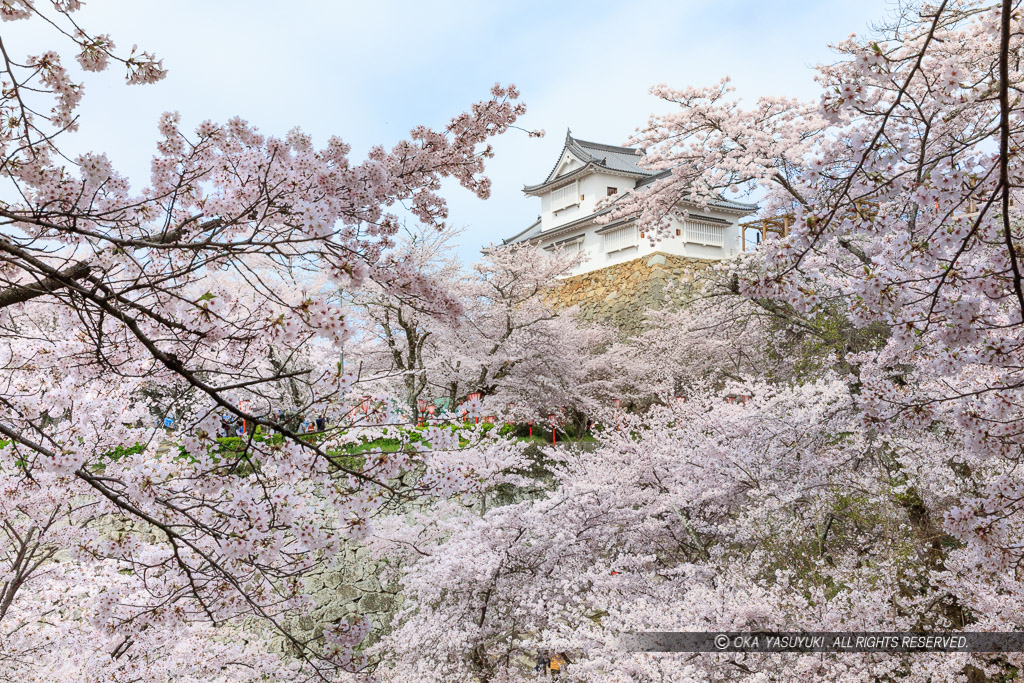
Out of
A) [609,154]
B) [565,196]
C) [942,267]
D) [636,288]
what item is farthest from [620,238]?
[942,267]

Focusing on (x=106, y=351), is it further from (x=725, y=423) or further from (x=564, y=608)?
(x=725, y=423)

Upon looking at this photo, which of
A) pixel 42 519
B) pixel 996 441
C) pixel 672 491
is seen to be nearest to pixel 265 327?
pixel 996 441

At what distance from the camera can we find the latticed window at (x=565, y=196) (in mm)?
19797

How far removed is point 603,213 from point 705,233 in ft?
9.97

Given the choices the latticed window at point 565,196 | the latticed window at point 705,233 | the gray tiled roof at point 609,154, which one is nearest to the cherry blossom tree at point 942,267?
the latticed window at point 705,233

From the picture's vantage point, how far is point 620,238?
739 inches

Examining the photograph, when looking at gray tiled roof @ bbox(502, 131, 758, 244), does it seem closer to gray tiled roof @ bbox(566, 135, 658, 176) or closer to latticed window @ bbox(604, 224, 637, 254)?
gray tiled roof @ bbox(566, 135, 658, 176)

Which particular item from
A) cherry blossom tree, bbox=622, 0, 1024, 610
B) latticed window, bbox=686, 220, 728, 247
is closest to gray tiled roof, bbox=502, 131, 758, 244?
latticed window, bbox=686, 220, 728, 247

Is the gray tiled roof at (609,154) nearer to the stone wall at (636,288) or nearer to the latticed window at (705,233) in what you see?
the latticed window at (705,233)

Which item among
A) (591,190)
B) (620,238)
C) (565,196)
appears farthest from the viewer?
(565,196)

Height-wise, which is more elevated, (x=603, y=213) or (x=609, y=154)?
(x=609, y=154)

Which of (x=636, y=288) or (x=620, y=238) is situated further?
(x=620, y=238)

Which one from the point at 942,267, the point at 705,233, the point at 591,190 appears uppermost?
the point at 591,190

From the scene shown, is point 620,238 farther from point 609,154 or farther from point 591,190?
point 609,154
